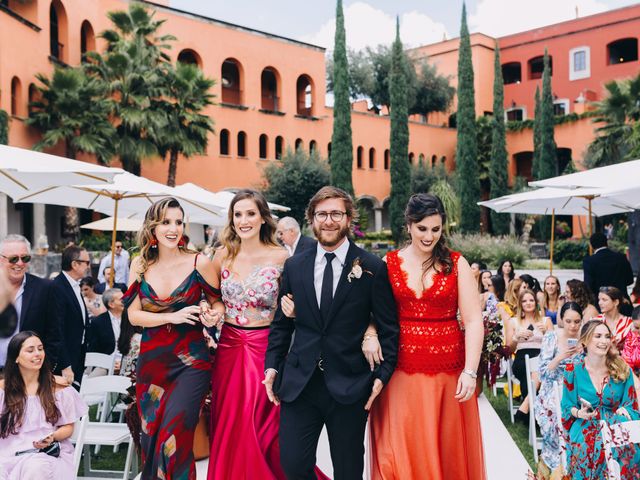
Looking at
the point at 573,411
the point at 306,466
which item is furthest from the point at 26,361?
the point at 573,411

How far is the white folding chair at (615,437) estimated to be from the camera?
14.0 ft

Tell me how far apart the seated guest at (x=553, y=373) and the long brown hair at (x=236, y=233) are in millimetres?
2527

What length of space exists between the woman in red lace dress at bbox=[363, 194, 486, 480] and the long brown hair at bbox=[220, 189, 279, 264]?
0.99 metres

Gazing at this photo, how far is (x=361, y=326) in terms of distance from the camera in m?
3.46

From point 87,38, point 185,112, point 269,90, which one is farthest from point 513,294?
point 269,90

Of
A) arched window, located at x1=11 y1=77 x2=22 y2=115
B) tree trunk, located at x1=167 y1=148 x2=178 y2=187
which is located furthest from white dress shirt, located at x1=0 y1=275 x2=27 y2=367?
tree trunk, located at x1=167 y1=148 x2=178 y2=187

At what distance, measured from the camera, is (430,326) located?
3.52m

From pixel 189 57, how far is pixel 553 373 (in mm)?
27799

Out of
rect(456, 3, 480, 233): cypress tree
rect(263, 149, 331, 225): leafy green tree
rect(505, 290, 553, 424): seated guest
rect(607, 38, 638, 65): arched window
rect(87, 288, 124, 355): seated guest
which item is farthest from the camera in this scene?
rect(607, 38, 638, 65): arched window

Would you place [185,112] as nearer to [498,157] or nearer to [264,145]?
[264,145]

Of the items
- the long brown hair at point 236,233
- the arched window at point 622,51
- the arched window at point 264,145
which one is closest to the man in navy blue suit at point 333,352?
the long brown hair at point 236,233

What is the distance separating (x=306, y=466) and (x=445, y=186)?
3120 cm

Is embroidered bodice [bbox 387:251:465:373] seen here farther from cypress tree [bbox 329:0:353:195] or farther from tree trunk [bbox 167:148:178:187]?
cypress tree [bbox 329:0:353:195]

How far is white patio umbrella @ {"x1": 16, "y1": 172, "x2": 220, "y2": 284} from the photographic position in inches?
336
